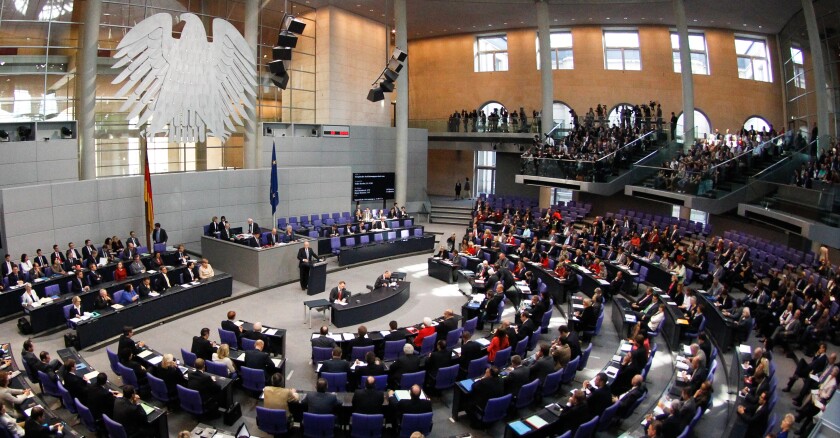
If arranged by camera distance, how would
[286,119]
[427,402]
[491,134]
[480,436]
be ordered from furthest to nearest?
[491,134]
[286,119]
[480,436]
[427,402]

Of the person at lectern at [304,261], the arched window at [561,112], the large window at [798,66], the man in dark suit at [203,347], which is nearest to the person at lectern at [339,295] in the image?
the person at lectern at [304,261]

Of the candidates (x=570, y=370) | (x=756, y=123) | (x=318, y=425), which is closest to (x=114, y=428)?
(x=318, y=425)

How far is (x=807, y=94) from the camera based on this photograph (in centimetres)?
2383

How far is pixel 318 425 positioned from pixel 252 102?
53.7ft

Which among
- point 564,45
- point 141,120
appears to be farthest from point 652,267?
point 564,45

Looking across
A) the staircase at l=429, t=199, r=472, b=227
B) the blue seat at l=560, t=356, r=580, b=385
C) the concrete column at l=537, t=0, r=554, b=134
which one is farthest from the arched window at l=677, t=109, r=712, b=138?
the blue seat at l=560, t=356, r=580, b=385

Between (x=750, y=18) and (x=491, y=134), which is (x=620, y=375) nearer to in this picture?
(x=491, y=134)

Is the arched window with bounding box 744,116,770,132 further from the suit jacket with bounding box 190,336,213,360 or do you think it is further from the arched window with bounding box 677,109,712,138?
the suit jacket with bounding box 190,336,213,360

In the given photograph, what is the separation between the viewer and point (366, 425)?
8086 mm

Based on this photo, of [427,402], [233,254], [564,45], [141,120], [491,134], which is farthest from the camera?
[564,45]

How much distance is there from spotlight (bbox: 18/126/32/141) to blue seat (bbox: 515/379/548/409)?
14947 millimetres

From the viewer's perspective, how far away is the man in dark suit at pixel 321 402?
8148 mm

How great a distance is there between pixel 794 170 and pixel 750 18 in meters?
11.7

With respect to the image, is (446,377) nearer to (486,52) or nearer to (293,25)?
(293,25)
